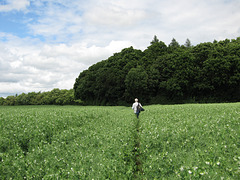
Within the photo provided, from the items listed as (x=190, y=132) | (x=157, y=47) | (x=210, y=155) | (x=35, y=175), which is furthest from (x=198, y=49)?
(x=35, y=175)

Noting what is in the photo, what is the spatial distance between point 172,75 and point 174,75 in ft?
2.77

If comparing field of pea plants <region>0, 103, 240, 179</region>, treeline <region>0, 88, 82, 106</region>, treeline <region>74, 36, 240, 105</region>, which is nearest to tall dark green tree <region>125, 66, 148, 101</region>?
treeline <region>74, 36, 240, 105</region>

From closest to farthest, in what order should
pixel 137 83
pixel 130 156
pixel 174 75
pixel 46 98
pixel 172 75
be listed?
pixel 130 156
pixel 174 75
pixel 137 83
pixel 172 75
pixel 46 98

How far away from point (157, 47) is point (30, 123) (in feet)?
182

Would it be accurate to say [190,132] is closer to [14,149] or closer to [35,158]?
[35,158]

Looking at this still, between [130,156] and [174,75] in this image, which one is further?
[174,75]

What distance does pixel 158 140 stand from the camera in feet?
33.9

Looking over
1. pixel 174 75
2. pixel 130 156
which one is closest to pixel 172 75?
pixel 174 75

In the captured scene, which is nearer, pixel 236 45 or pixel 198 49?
pixel 236 45

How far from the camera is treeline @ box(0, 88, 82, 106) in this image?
93.8 meters

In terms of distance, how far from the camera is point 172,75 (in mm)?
53281

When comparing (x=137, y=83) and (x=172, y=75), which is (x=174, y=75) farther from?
(x=137, y=83)

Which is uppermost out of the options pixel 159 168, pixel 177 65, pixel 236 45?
pixel 236 45

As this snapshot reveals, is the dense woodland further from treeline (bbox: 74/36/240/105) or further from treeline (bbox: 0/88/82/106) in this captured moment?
treeline (bbox: 0/88/82/106)
